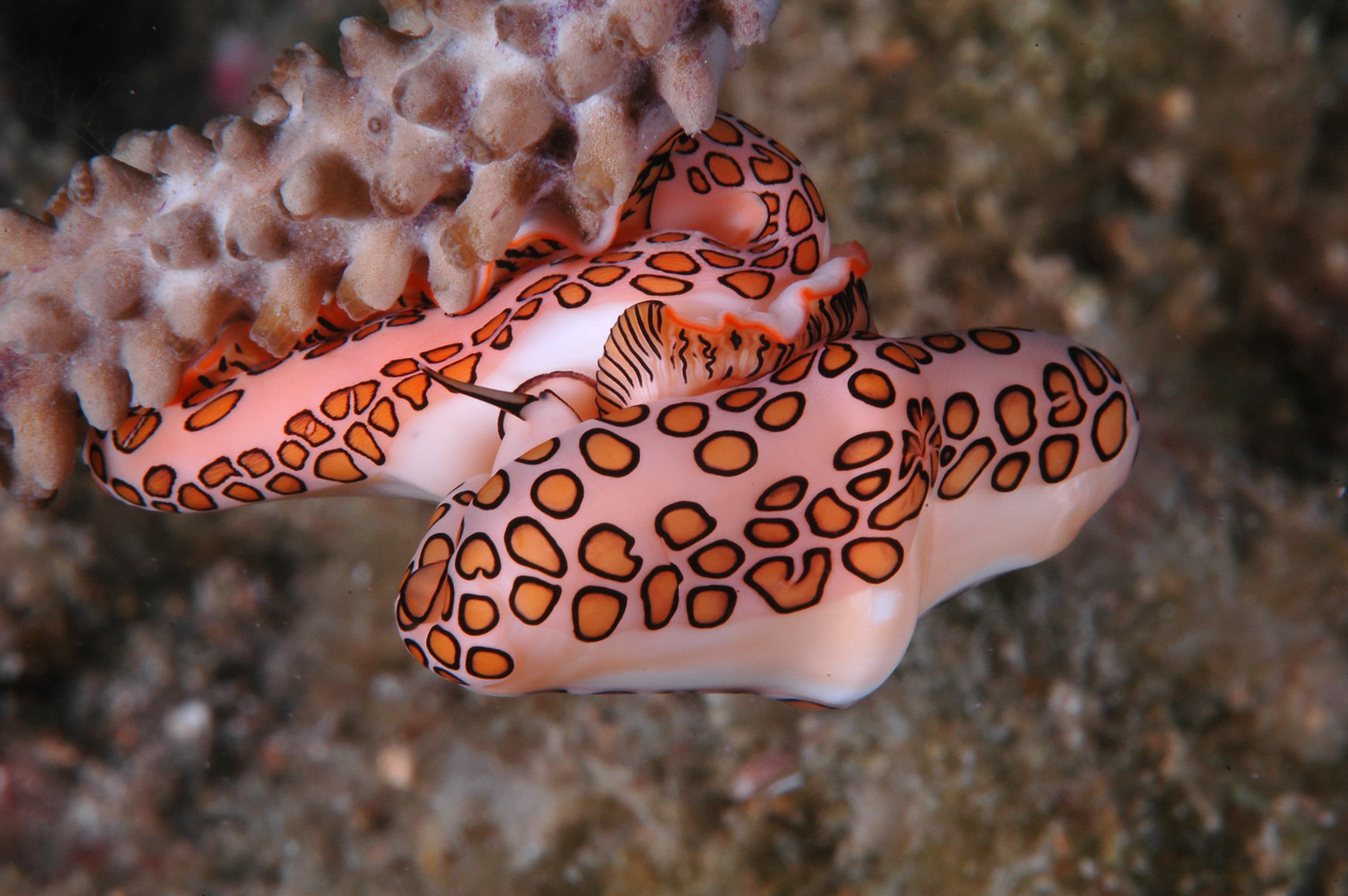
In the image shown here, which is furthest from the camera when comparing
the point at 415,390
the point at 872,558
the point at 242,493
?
the point at 242,493

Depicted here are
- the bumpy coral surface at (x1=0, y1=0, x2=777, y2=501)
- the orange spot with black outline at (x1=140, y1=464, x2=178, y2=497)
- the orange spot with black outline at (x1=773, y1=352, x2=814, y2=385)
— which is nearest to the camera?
the bumpy coral surface at (x1=0, y1=0, x2=777, y2=501)

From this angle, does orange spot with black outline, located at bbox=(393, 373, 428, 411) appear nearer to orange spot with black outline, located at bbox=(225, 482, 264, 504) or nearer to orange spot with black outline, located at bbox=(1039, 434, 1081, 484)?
orange spot with black outline, located at bbox=(225, 482, 264, 504)

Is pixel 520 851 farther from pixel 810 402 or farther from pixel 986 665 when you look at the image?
pixel 810 402

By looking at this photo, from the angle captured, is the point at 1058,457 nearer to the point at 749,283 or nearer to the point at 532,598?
the point at 749,283

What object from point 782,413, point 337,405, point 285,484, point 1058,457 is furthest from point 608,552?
point 1058,457

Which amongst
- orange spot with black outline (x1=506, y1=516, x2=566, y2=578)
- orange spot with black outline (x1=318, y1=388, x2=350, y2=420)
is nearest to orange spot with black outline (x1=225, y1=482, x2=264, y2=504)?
orange spot with black outline (x1=318, y1=388, x2=350, y2=420)

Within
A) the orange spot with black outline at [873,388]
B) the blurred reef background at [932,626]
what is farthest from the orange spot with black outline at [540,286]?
the blurred reef background at [932,626]
